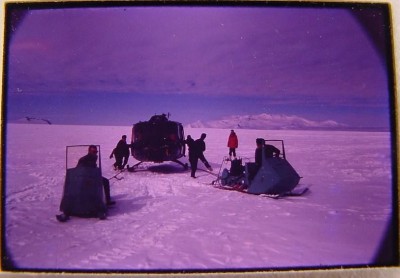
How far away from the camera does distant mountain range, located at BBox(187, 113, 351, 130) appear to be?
3672mm

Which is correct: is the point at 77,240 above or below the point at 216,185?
below

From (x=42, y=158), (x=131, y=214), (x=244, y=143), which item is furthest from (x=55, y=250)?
(x=244, y=143)

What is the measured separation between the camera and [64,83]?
3520 mm

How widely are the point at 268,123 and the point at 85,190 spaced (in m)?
2.40

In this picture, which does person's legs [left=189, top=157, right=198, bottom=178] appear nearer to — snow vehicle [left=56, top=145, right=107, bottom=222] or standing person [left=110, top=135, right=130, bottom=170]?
standing person [left=110, top=135, right=130, bottom=170]

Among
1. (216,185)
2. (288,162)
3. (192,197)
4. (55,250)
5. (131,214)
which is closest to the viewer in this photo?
(55,250)

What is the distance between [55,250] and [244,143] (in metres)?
2.61

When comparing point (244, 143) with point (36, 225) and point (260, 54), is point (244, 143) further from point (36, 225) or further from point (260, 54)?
point (36, 225)

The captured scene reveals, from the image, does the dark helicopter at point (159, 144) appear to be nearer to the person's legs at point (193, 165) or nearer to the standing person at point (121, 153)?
the standing person at point (121, 153)

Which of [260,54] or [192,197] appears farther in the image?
[192,197]

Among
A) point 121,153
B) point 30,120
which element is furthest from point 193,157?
point 30,120

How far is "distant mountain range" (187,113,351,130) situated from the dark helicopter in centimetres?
81

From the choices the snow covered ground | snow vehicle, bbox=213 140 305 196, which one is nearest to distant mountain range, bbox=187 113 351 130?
the snow covered ground

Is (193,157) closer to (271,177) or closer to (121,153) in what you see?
(121,153)
